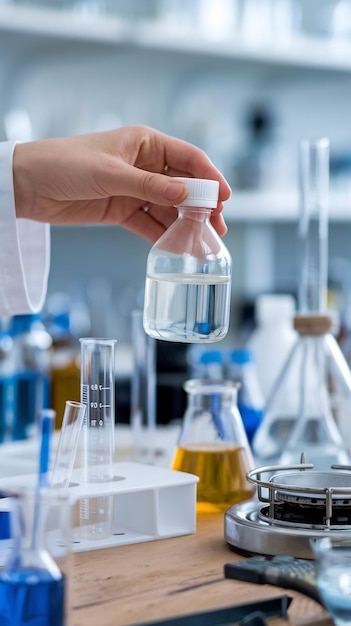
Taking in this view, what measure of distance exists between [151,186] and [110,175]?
0.08 metres

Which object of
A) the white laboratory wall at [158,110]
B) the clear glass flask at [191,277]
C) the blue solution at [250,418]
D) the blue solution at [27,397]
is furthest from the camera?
the white laboratory wall at [158,110]

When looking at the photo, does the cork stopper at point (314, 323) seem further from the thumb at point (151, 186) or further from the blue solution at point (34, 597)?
the blue solution at point (34, 597)

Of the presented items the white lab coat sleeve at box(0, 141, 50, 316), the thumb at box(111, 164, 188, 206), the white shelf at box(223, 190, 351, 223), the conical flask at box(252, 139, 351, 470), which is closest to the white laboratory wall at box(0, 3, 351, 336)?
the white shelf at box(223, 190, 351, 223)

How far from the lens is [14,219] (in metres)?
1.18

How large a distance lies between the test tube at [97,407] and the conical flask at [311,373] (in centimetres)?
34

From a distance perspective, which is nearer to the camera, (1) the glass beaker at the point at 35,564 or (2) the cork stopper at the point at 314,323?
(1) the glass beaker at the point at 35,564

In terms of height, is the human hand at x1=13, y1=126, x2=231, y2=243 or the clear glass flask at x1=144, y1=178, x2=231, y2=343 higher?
the human hand at x1=13, y1=126, x2=231, y2=243

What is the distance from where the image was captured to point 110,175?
108cm

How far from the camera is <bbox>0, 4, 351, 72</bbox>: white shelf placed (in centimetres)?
277

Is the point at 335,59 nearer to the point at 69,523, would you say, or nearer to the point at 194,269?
the point at 194,269

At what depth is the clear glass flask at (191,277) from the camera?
3.15 feet

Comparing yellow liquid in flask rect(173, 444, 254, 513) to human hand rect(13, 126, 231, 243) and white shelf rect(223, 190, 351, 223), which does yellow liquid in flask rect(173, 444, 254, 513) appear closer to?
human hand rect(13, 126, 231, 243)

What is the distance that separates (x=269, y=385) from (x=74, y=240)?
73.1 inches

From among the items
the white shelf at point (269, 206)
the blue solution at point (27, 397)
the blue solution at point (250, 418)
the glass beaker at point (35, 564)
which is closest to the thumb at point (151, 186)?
the glass beaker at point (35, 564)
